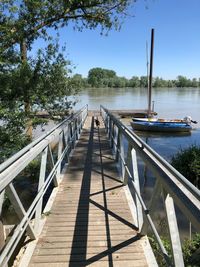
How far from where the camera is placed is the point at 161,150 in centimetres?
1636

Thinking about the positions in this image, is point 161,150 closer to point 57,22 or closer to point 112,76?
point 57,22

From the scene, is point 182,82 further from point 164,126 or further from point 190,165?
point 190,165

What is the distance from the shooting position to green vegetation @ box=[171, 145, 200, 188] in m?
8.97

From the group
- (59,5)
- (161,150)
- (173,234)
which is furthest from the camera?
(161,150)

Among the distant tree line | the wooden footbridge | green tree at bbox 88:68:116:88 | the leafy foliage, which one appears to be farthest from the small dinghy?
green tree at bbox 88:68:116:88

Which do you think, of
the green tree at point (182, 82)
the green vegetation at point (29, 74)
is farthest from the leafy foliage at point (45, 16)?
the green tree at point (182, 82)

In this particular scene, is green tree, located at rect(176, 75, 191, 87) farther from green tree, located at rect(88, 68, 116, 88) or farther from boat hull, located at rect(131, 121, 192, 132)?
boat hull, located at rect(131, 121, 192, 132)

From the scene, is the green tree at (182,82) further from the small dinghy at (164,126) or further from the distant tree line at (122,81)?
the small dinghy at (164,126)

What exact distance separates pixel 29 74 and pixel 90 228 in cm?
600

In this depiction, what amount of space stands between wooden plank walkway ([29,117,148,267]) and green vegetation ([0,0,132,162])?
246 cm

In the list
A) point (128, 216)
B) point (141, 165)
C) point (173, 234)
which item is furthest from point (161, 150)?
point (173, 234)

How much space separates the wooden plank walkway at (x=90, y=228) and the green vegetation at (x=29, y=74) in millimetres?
2457

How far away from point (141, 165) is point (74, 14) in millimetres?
6777

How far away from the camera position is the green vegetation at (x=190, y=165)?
8969 mm
